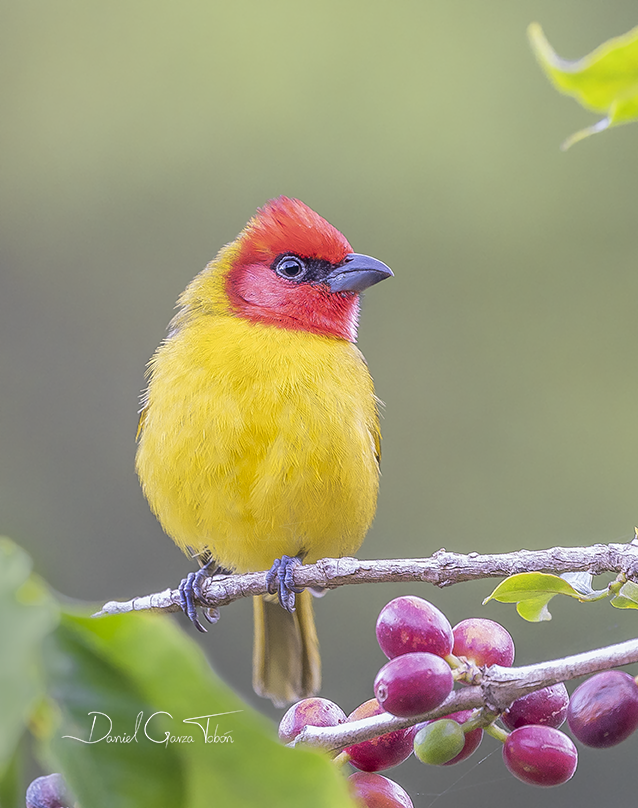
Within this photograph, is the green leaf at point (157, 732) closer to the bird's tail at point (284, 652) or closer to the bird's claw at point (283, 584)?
the bird's claw at point (283, 584)

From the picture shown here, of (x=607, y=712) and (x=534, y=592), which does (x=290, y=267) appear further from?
(x=607, y=712)

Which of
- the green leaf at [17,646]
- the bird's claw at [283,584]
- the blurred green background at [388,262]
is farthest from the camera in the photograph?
the blurred green background at [388,262]

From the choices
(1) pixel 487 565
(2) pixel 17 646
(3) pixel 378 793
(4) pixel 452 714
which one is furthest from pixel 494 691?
(2) pixel 17 646

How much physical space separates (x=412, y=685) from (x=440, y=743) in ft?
0.29

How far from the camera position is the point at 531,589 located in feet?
3.93

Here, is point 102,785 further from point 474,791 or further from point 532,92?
point 532,92

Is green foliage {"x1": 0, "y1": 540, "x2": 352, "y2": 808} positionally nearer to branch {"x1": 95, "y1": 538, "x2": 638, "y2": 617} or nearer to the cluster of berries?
the cluster of berries

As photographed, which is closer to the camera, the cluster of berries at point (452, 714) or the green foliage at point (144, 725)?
the green foliage at point (144, 725)

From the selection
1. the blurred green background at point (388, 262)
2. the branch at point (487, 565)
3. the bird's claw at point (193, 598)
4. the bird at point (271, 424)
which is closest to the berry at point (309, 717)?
the branch at point (487, 565)

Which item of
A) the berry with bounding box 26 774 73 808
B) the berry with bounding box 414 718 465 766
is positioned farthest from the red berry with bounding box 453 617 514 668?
the berry with bounding box 26 774 73 808

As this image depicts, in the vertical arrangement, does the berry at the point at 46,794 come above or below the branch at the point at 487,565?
below

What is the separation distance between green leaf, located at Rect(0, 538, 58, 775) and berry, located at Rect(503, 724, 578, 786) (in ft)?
2.46

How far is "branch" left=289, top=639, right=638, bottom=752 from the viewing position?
1058 mm

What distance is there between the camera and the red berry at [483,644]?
1.20 m
